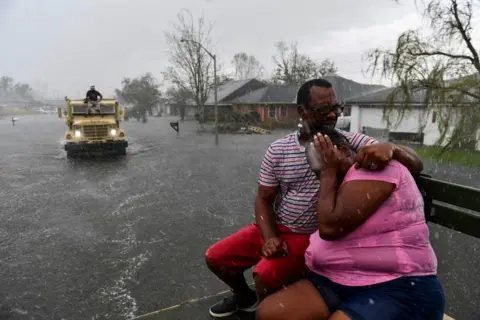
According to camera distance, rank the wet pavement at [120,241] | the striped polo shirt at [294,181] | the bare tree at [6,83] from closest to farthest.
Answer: the striped polo shirt at [294,181] → the wet pavement at [120,241] → the bare tree at [6,83]

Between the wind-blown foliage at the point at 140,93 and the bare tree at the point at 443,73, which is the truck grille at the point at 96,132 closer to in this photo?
the bare tree at the point at 443,73

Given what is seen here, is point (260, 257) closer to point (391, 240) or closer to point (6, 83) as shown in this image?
point (391, 240)

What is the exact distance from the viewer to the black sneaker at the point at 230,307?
107 inches

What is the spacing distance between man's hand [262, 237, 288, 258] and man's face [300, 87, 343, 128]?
2.36 ft

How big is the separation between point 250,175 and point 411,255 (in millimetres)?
10942

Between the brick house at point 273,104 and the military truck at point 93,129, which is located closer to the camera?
the military truck at point 93,129

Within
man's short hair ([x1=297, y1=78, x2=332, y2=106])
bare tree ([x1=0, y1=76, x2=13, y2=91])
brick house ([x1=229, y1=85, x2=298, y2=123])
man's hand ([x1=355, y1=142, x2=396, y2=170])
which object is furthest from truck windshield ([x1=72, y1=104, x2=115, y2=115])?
bare tree ([x1=0, y1=76, x2=13, y2=91])

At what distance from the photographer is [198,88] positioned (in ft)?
152

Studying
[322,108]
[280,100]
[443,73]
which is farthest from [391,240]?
[280,100]

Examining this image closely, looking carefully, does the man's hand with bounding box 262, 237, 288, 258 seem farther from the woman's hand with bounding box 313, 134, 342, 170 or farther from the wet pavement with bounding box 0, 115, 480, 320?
the wet pavement with bounding box 0, 115, 480, 320

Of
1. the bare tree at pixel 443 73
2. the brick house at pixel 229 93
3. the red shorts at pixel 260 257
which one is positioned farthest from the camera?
the brick house at pixel 229 93

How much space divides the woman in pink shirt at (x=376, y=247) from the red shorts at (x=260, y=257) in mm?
347

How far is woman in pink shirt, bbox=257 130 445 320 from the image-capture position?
1702 millimetres

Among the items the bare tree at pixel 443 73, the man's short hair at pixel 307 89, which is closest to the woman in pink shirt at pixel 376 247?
the man's short hair at pixel 307 89
